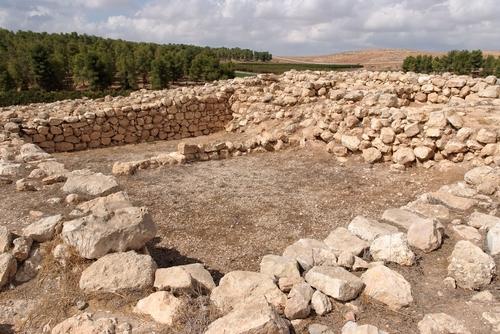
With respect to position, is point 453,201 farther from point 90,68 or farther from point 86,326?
point 90,68

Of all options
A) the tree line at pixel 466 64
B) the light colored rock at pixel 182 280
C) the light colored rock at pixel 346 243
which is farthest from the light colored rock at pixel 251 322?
the tree line at pixel 466 64

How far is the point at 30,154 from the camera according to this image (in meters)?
8.23

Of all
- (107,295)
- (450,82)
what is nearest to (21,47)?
(450,82)

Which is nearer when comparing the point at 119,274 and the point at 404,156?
the point at 119,274

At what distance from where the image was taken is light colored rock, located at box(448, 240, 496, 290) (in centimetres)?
372

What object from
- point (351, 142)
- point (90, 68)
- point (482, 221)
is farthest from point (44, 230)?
point (90, 68)

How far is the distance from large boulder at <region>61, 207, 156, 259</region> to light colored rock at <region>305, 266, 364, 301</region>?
68.2 inches

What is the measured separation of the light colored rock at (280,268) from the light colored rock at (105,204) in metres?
1.75

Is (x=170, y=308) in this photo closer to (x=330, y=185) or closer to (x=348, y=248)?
(x=348, y=248)

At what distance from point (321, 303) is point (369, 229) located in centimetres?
179

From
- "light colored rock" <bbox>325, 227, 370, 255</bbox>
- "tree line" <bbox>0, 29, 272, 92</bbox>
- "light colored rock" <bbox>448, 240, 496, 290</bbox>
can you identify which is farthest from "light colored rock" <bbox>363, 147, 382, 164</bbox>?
Result: "tree line" <bbox>0, 29, 272, 92</bbox>

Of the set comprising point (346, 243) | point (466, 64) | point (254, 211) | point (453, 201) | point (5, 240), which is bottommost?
point (254, 211)

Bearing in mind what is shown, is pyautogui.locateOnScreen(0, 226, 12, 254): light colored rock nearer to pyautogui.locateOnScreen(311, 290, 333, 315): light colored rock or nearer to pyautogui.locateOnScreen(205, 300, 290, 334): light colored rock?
pyautogui.locateOnScreen(205, 300, 290, 334): light colored rock

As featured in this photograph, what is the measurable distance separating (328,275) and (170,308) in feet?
4.66
